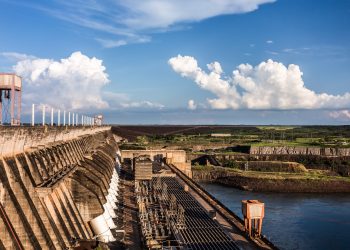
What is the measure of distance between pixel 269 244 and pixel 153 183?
833 inches

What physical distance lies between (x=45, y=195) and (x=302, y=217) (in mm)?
44692

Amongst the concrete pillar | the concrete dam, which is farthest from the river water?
the concrete pillar

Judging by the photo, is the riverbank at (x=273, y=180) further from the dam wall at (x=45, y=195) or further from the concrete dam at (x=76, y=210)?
the dam wall at (x=45, y=195)

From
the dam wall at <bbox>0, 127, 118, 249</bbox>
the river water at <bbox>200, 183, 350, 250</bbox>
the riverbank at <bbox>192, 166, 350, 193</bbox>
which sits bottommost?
the river water at <bbox>200, 183, 350, 250</bbox>

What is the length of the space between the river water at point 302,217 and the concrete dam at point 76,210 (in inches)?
407

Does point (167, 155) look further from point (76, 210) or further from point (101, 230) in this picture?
point (76, 210)

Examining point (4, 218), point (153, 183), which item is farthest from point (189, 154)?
point (4, 218)

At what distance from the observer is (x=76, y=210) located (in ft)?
→ 77.6

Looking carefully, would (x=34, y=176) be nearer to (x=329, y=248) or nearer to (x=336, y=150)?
(x=329, y=248)

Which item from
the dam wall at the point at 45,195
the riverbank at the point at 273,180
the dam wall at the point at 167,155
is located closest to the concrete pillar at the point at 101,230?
the dam wall at the point at 45,195

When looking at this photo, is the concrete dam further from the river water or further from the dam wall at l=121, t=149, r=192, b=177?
the dam wall at l=121, t=149, r=192, b=177

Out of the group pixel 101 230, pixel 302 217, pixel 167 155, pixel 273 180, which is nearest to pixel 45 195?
pixel 101 230

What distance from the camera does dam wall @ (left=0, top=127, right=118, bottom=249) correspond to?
15.6 metres

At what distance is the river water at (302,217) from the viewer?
1762 inches
